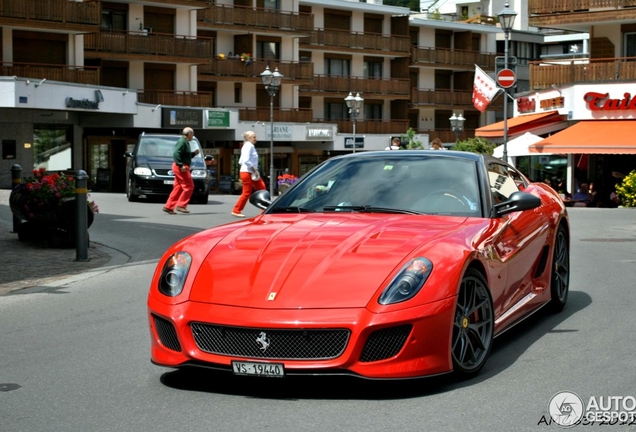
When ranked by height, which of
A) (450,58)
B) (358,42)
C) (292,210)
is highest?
(358,42)

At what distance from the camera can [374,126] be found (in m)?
81.4

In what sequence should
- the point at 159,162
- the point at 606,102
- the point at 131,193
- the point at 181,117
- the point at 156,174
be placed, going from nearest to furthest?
the point at 156,174
the point at 131,193
the point at 159,162
the point at 606,102
the point at 181,117

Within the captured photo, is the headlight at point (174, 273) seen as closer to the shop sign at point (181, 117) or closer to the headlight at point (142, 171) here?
the headlight at point (142, 171)

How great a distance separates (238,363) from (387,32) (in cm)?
8026

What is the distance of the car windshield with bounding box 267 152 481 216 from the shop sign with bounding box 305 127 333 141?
64.9 metres

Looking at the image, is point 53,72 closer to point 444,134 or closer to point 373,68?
point 373,68

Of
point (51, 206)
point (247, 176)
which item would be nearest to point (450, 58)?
point (247, 176)

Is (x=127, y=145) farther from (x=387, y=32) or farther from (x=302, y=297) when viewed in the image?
(x=302, y=297)

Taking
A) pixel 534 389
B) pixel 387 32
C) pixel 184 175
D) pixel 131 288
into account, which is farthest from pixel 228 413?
pixel 387 32

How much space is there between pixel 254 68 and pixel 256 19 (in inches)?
121

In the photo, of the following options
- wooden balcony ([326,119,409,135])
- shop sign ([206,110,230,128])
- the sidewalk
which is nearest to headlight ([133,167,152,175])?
the sidewalk

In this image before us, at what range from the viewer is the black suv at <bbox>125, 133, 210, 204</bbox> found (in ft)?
100.0

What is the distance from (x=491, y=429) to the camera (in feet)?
17.7

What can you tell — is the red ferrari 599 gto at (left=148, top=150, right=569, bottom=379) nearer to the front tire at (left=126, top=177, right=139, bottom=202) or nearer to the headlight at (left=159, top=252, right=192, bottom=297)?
the headlight at (left=159, top=252, right=192, bottom=297)
